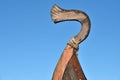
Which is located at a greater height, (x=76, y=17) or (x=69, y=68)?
(x=76, y=17)

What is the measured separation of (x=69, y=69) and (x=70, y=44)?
70 cm

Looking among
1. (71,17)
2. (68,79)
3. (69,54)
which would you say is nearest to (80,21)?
(71,17)

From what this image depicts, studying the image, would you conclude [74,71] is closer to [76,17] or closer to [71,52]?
[71,52]

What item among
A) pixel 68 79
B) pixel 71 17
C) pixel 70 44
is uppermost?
pixel 71 17

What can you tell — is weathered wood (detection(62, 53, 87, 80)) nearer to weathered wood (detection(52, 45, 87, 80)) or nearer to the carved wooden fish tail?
weathered wood (detection(52, 45, 87, 80))

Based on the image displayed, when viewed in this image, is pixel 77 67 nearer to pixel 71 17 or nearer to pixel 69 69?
pixel 69 69

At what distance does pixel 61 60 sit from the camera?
10234 millimetres

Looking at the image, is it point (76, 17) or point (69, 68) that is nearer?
point (69, 68)

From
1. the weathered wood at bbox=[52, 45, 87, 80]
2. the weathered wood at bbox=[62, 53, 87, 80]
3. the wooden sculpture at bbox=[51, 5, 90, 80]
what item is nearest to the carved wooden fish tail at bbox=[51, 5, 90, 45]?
the wooden sculpture at bbox=[51, 5, 90, 80]

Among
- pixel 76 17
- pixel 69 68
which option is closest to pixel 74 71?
pixel 69 68

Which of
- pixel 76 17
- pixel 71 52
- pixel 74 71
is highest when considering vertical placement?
pixel 76 17

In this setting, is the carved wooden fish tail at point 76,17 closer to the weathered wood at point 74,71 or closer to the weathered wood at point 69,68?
the weathered wood at point 69,68

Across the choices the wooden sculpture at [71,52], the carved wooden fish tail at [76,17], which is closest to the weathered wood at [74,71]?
the wooden sculpture at [71,52]

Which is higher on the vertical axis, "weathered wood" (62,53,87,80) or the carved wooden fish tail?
the carved wooden fish tail
